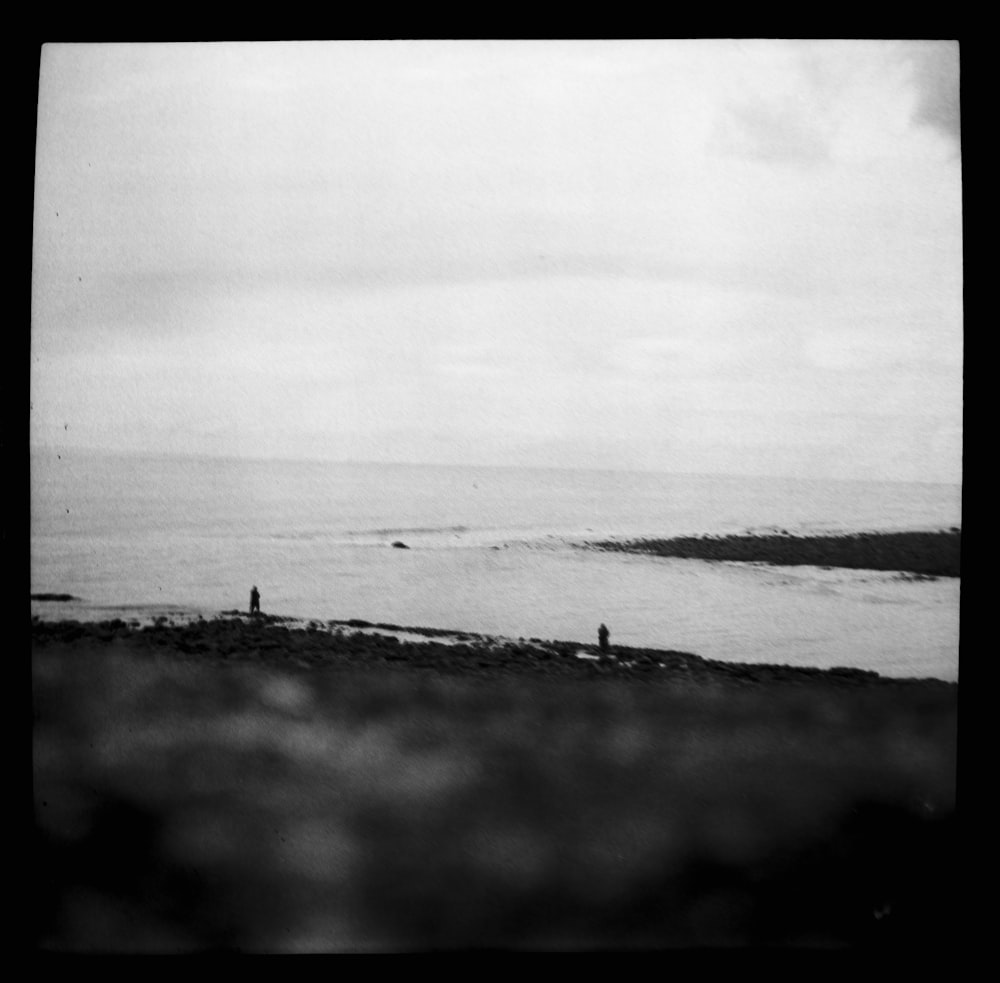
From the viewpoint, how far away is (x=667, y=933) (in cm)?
147

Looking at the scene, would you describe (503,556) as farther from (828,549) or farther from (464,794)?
(828,549)

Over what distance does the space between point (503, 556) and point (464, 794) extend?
1.67 feet

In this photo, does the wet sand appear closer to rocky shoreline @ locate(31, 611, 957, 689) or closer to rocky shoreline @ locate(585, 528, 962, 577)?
rocky shoreline @ locate(31, 611, 957, 689)

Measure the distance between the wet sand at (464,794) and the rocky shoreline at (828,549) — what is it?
0.75ft

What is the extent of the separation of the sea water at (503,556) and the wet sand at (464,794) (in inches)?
2.4

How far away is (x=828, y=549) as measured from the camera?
1.51 m

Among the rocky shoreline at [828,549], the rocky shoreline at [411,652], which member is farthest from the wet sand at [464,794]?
the rocky shoreline at [828,549]

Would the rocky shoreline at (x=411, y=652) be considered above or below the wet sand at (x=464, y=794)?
Result: above

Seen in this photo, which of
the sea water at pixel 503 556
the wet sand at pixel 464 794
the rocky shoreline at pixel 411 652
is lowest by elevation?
the wet sand at pixel 464 794

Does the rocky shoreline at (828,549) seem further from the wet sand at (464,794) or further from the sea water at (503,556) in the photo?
the wet sand at (464,794)

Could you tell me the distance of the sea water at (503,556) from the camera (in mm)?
1485

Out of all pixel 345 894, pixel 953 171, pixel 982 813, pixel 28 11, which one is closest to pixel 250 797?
pixel 345 894

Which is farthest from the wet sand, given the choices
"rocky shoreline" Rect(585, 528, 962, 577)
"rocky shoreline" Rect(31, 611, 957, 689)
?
"rocky shoreline" Rect(585, 528, 962, 577)

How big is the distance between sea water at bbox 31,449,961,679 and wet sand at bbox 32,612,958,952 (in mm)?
60
